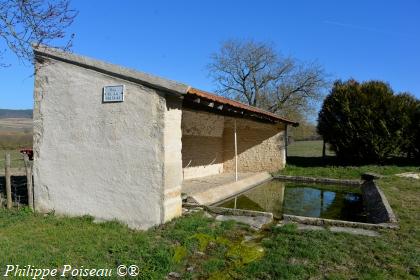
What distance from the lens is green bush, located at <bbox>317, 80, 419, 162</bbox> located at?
17125 mm

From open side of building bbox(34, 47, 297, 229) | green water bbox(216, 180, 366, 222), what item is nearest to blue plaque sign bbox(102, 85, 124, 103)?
open side of building bbox(34, 47, 297, 229)

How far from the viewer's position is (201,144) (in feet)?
50.6

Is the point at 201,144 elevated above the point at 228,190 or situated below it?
Answer: above

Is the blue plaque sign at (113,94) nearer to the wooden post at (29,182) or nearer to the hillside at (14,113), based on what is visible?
the wooden post at (29,182)

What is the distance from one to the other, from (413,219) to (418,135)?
11882 millimetres

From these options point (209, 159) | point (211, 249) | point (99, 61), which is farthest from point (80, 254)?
point (209, 159)

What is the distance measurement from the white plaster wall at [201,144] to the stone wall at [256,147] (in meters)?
0.45

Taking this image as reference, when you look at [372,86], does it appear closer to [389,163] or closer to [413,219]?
[389,163]

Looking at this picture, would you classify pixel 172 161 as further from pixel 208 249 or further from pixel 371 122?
pixel 371 122

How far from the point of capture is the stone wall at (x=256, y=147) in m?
17.4

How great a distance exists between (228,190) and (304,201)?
2336 mm

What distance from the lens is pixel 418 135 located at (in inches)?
687

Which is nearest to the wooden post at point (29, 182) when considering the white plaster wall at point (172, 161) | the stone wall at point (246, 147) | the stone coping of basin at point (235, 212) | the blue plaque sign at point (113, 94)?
the blue plaque sign at point (113, 94)

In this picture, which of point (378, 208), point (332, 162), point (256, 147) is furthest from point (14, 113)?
point (378, 208)
